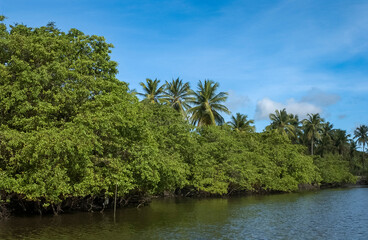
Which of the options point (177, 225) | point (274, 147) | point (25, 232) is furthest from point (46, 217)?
point (274, 147)

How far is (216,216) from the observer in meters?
25.3

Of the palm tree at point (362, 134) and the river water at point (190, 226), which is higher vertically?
the palm tree at point (362, 134)

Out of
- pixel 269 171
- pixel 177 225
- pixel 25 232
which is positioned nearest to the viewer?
pixel 25 232

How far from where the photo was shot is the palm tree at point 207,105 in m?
52.9

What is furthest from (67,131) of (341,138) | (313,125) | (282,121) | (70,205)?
(341,138)

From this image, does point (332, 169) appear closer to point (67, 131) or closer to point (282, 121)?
point (282, 121)

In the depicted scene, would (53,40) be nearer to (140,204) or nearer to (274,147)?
(140,204)

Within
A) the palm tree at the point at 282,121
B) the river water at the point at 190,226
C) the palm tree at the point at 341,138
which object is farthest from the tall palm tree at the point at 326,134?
the river water at the point at 190,226

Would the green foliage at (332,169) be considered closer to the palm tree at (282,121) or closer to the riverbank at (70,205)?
the palm tree at (282,121)

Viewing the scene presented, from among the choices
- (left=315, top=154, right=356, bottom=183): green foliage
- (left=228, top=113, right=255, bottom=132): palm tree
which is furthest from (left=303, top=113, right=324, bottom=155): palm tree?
(left=228, top=113, right=255, bottom=132): palm tree

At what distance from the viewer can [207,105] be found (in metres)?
52.6

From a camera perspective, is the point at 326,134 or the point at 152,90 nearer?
the point at 152,90

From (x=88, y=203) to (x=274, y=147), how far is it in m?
35.2

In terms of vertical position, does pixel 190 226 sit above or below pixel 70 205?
below
